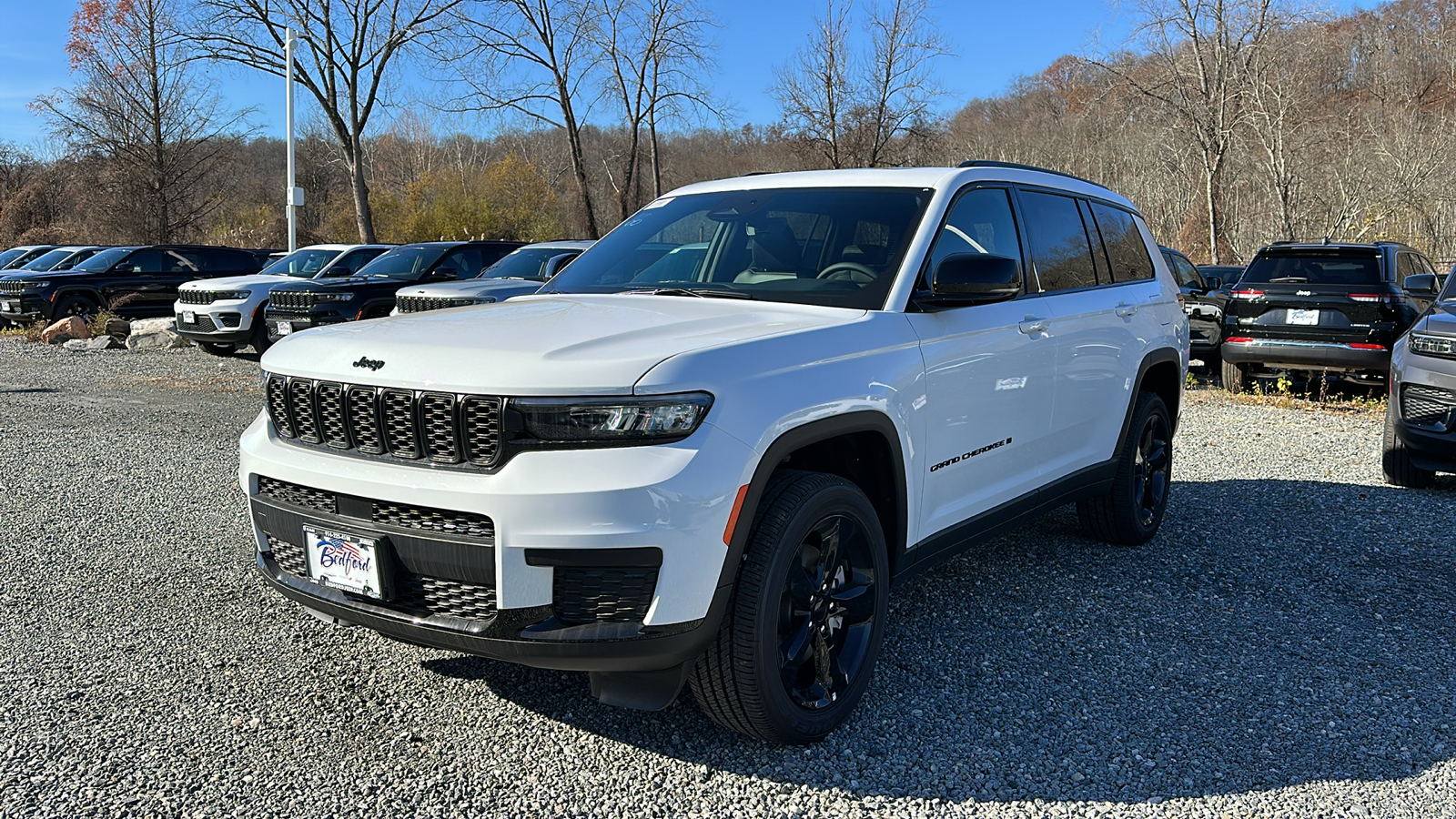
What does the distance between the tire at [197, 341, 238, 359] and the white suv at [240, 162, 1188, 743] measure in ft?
41.5

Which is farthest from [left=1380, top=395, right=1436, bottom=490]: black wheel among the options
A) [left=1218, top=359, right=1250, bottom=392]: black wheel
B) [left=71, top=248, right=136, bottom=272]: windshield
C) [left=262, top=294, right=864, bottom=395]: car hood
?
[left=71, top=248, right=136, bottom=272]: windshield

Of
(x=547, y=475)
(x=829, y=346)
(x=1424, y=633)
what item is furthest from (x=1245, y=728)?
(x=547, y=475)

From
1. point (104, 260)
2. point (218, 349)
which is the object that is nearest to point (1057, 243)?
point (218, 349)

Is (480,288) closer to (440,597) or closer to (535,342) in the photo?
(535,342)

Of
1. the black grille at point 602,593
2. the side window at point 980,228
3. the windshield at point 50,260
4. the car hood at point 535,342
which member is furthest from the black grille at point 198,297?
the black grille at point 602,593

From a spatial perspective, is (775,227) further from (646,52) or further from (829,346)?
(646,52)

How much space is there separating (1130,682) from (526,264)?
424 inches

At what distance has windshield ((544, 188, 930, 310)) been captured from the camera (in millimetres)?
3906

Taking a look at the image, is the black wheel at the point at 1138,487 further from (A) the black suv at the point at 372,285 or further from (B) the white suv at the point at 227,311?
(B) the white suv at the point at 227,311

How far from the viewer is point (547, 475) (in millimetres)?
2766

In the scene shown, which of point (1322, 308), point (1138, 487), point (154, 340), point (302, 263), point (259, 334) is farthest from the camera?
point (302, 263)

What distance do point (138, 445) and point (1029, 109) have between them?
41285 mm

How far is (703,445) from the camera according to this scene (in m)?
2.82

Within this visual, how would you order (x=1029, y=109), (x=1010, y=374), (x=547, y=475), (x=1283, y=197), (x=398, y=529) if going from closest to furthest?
(x=547, y=475) < (x=398, y=529) < (x=1010, y=374) < (x=1283, y=197) < (x=1029, y=109)
